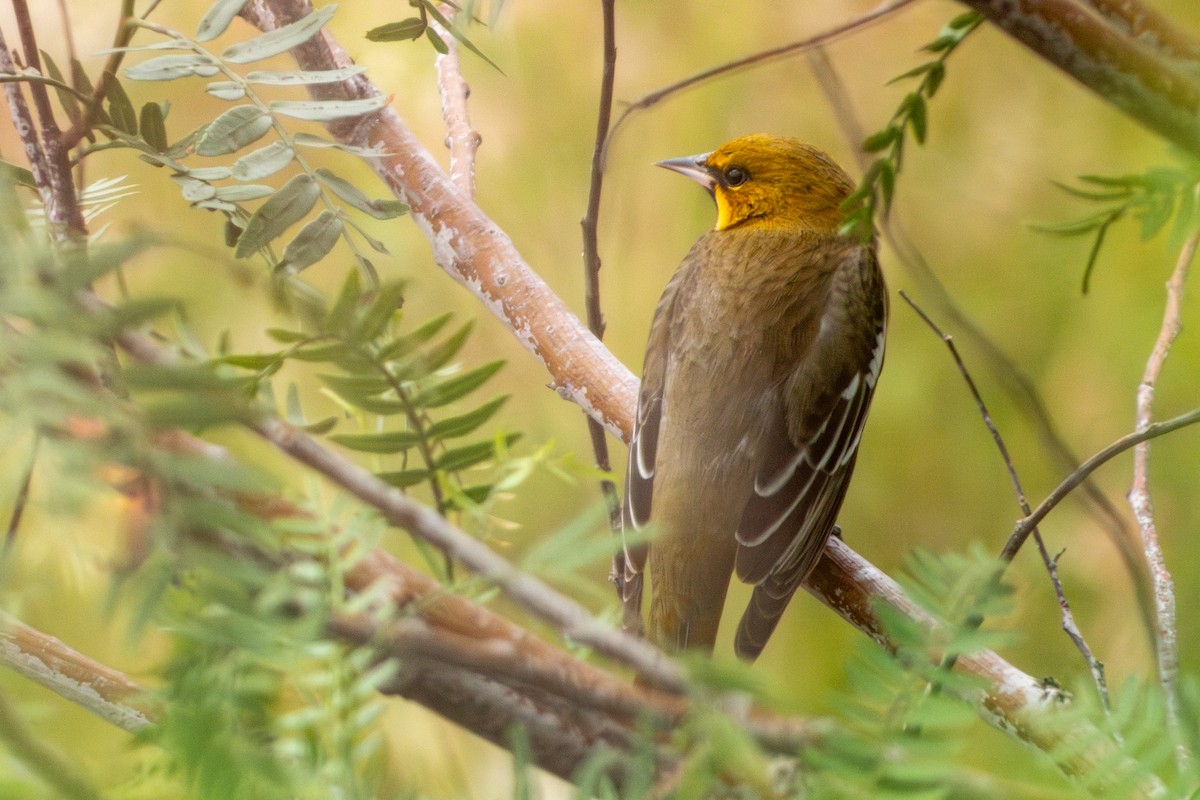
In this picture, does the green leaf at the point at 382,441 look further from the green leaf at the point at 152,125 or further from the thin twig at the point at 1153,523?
the thin twig at the point at 1153,523

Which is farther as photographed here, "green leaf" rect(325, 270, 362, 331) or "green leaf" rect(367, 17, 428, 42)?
"green leaf" rect(367, 17, 428, 42)

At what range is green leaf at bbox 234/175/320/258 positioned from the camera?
0.56m

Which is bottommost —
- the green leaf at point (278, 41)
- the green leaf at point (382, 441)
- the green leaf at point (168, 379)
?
the green leaf at point (382, 441)

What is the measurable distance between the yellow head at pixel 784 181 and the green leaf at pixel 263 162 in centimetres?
95

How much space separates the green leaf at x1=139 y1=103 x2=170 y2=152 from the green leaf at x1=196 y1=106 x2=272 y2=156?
2cm

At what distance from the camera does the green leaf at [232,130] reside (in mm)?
566

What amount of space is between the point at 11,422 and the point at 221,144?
1.39 ft

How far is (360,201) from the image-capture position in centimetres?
60

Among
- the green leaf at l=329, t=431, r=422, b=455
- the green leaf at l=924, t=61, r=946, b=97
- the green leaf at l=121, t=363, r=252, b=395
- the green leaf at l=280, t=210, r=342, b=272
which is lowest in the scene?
the green leaf at l=280, t=210, r=342, b=272

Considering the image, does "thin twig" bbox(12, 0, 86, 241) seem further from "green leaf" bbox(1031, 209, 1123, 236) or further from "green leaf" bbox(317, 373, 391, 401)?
"green leaf" bbox(1031, 209, 1123, 236)

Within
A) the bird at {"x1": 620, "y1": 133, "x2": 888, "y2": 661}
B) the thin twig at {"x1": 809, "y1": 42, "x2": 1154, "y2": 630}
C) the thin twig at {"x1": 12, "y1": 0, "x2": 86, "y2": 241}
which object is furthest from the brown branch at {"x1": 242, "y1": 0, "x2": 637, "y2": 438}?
the thin twig at {"x1": 12, "y1": 0, "x2": 86, "y2": 241}

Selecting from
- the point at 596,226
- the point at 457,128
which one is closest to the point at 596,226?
the point at 596,226

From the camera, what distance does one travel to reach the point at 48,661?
0.45 m

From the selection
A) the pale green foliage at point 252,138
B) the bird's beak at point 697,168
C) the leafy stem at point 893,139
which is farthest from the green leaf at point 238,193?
the bird's beak at point 697,168
